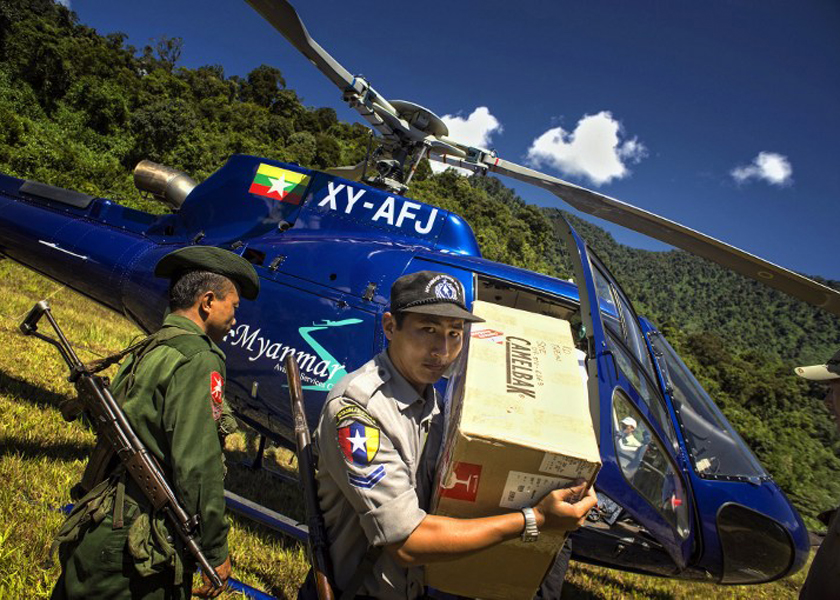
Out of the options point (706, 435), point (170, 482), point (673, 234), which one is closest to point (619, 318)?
point (673, 234)

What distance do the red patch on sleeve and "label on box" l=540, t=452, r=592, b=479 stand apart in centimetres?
128

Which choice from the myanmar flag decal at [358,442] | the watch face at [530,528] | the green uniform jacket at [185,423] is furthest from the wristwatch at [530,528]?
the green uniform jacket at [185,423]

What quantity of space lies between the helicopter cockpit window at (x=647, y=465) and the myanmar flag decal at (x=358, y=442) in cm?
161

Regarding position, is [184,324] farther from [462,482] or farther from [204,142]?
[204,142]

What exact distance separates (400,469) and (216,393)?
89 centimetres

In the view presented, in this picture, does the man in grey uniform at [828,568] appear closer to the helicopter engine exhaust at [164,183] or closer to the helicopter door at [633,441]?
the helicopter door at [633,441]

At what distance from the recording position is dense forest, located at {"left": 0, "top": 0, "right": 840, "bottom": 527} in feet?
64.7

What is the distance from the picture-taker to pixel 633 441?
260 centimetres

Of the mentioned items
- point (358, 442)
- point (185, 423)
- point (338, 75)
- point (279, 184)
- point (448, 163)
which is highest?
point (338, 75)

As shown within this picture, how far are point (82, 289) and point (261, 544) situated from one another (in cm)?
347

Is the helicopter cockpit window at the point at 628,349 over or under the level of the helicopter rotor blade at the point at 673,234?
under

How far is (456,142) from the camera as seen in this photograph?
15.3 feet

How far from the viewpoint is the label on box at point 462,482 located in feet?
4.57

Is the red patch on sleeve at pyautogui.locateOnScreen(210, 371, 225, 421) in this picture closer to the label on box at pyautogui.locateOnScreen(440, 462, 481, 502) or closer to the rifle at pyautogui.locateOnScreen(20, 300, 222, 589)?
the rifle at pyautogui.locateOnScreen(20, 300, 222, 589)
